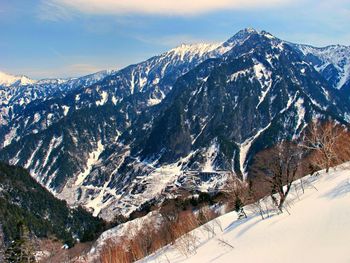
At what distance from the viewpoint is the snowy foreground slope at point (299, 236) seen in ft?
36.9

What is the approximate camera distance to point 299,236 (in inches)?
504

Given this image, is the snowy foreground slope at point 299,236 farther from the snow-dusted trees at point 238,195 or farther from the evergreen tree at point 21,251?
the evergreen tree at point 21,251

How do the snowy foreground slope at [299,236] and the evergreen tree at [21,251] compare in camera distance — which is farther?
the evergreen tree at [21,251]

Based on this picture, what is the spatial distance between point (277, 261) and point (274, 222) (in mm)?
4319

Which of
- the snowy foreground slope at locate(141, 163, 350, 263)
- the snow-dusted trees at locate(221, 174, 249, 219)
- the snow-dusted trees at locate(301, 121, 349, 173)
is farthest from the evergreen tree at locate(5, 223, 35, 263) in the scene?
the snow-dusted trees at locate(301, 121, 349, 173)

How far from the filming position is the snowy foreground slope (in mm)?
11250

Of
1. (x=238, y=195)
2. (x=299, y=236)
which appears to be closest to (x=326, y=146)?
(x=299, y=236)

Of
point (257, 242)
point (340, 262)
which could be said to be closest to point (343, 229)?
point (340, 262)

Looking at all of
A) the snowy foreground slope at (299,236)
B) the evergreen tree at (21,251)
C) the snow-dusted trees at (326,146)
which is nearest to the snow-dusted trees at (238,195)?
the snow-dusted trees at (326,146)

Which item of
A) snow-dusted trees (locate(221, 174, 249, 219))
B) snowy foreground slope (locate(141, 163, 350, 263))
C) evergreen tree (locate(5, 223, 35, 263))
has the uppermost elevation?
evergreen tree (locate(5, 223, 35, 263))

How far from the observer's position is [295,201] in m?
18.7

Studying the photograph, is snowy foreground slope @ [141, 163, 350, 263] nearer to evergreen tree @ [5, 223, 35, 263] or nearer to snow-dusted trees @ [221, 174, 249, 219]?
snow-dusted trees @ [221, 174, 249, 219]

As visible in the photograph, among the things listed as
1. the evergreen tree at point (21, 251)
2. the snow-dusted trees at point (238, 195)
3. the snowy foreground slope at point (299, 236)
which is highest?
the evergreen tree at point (21, 251)

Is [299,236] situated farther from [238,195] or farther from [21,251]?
[21,251]
